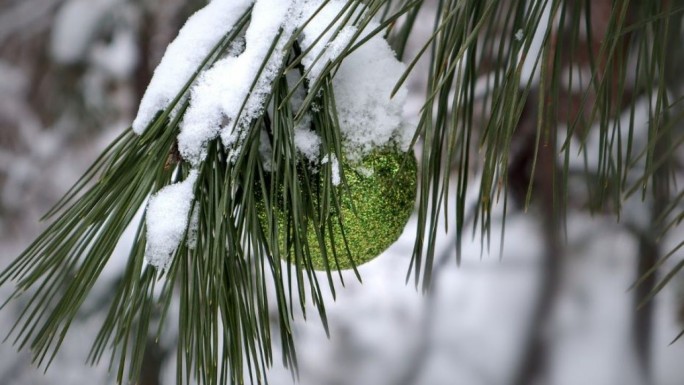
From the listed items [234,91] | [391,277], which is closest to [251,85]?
[234,91]

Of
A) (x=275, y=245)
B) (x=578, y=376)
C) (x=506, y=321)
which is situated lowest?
(x=275, y=245)

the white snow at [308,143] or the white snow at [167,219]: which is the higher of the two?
the white snow at [308,143]

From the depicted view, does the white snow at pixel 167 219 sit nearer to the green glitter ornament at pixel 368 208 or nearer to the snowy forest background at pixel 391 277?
the green glitter ornament at pixel 368 208

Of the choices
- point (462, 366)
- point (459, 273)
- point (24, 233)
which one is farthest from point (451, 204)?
point (24, 233)

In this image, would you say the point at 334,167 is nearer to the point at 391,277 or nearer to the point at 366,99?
the point at 366,99

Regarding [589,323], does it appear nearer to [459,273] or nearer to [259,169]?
[459,273]

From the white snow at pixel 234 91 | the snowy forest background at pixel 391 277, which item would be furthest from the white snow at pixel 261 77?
the snowy forest background at pixel 391 277

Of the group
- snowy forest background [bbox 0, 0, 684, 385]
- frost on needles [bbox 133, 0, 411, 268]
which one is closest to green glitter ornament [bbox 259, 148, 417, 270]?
frost on needles [bbox 133, 0, 411, 268]
